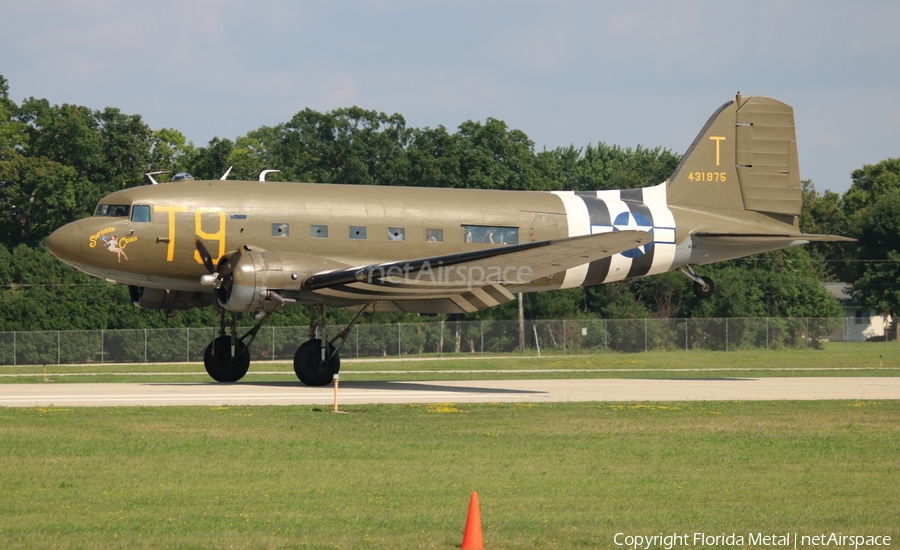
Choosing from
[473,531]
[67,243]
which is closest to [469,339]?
[67,243]

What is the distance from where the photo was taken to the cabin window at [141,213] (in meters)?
27.1

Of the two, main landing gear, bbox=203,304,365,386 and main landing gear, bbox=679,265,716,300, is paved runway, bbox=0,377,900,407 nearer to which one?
main landing gear, bbox=203,304,365,386

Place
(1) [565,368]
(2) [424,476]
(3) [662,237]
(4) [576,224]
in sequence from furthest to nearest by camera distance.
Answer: (1) [565,368] → (3) [662,237] → (4) [576,224] → (2) [424,476]

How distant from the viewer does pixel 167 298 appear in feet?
97.3

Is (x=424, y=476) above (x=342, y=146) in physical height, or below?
below

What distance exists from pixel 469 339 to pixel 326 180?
2896 cm

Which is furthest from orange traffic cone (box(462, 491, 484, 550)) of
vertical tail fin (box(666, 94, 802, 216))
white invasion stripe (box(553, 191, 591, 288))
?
vertical tail fin (box(666, 94, 802, 216))

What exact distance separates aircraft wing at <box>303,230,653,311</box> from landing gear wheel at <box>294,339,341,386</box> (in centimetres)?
182

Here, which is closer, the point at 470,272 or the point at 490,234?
the point at 470,272

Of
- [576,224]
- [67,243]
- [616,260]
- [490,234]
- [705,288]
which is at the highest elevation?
[576,224]

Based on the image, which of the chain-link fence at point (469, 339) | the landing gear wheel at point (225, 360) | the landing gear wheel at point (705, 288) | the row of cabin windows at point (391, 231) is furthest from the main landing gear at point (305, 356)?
the chain-link fence at point (469, 339)

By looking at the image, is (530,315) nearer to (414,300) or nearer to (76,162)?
(76,162)

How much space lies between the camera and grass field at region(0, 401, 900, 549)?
1098 cm

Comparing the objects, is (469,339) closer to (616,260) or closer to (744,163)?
(744,163)
